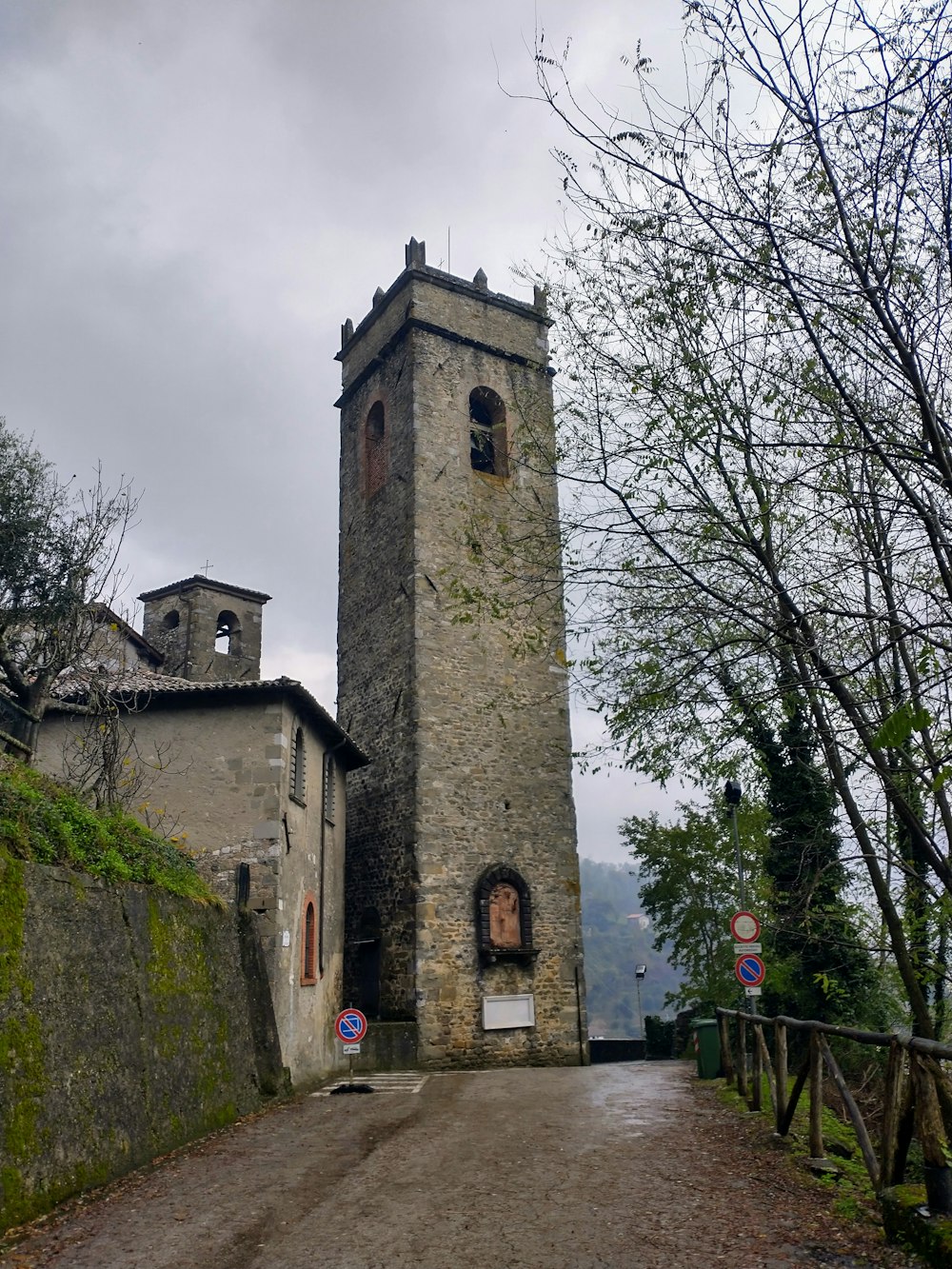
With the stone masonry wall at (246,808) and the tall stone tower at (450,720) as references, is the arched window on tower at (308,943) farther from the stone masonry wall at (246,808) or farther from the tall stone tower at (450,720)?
the tall stone tower at (450,720)

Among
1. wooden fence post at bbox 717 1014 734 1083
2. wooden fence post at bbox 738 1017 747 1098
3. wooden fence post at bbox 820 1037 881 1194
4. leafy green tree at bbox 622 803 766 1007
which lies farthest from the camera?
Answer: leafy green tree at bbox 622 803 766 1007

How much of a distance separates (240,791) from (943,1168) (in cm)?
1012

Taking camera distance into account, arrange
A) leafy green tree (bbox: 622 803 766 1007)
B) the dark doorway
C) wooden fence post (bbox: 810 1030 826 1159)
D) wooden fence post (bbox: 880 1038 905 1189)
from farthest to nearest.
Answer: leafy green tree (bbox: 622 803 766 1007) → the dark doorway → wooden fence post (bbox: 810 1030 826 1159) → wooden fence post (bbox: 880 1038 905 1189)

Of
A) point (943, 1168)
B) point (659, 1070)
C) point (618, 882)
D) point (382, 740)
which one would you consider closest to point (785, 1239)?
point (943, 1168)

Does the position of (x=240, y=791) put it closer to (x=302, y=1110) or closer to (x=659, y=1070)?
(x=302, y=1110)

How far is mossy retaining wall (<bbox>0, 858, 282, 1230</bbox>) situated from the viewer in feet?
20.1

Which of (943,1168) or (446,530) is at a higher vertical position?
(446,530)

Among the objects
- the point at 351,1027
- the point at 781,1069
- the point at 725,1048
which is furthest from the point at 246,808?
the point at 781,1069

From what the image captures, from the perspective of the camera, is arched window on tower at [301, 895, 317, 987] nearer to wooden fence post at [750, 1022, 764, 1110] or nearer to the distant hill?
wooden fence post at [750, 1022, 764, 1110]

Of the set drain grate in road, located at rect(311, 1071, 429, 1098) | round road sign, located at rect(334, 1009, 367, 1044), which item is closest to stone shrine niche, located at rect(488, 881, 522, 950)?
drain grate in road, located at rect(311, 1071, 429, 1098)

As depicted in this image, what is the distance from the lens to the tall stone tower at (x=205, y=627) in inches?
1016

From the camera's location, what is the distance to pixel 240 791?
13188 mm

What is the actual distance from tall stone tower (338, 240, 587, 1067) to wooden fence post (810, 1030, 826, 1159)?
9.08 metres

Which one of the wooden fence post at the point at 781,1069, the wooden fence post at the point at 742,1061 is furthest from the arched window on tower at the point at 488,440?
the wooden fence post at the point at 781,1069
